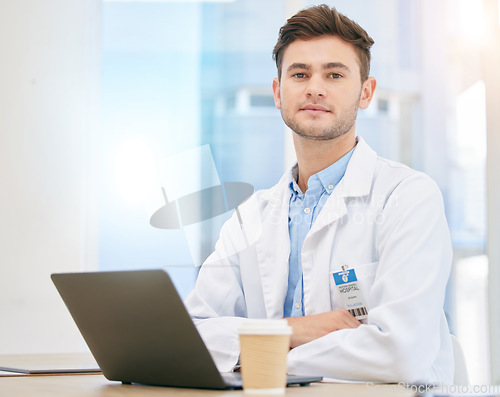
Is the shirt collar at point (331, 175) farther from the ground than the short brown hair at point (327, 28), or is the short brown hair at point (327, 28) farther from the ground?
the short brown hair at point (327, 28)

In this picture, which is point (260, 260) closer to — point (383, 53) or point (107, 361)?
point (107, 361)

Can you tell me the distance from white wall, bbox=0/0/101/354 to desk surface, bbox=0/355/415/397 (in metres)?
1.87

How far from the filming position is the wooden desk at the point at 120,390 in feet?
3.07

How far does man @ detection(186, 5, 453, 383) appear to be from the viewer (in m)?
1.29

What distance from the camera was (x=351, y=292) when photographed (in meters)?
1.57

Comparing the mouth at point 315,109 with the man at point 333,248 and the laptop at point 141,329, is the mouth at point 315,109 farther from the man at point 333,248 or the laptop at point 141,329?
the laptop at point 141,329

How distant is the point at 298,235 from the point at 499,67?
183cm

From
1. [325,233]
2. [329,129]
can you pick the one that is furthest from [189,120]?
[325,233]

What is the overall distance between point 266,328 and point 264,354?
0.04m

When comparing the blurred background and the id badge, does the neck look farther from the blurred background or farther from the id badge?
the blurred background

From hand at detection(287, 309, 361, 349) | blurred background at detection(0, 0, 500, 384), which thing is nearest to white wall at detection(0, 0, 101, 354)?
blurred background at detection(0, 0, 500, 384)

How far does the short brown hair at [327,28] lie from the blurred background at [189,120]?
127cm

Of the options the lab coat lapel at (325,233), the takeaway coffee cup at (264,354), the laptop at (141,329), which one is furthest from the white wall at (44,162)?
the takeaway coffee cup at (264,354)

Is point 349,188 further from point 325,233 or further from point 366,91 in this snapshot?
point 366,91
